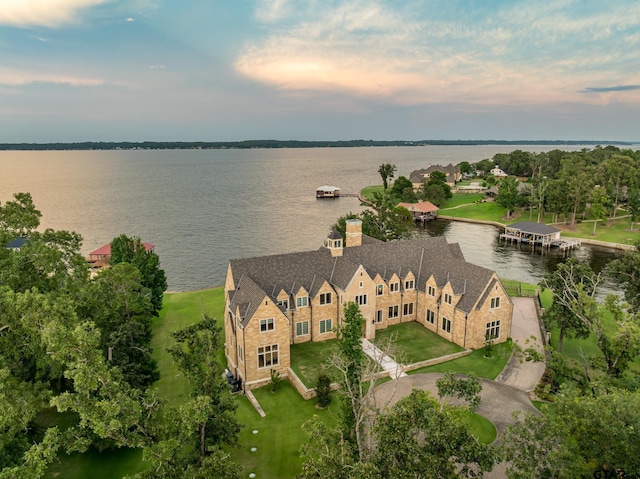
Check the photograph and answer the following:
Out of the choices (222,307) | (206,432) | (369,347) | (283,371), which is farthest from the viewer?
(222,307)

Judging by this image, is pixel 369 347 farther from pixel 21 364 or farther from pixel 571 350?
pixel 21 364

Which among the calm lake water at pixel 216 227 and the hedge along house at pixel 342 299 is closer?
the hedge along house at pixel 342 299

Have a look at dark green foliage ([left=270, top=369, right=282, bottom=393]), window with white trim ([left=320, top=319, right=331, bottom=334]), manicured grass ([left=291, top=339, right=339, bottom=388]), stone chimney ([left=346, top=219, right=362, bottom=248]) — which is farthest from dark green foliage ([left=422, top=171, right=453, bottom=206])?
dark green foliage ([left=270, top=369, right=282, bottom=393])

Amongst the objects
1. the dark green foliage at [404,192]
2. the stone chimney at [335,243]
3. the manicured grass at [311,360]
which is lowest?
the manicured grass at [311,360]

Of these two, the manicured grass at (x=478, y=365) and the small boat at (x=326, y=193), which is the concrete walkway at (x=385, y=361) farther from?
the small boat at (x=326, y=193)

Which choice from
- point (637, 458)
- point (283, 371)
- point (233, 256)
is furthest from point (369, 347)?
point (233, 256)

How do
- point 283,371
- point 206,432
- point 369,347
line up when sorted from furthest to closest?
1. point 369,347
2. point 283,371
3. point 206,432

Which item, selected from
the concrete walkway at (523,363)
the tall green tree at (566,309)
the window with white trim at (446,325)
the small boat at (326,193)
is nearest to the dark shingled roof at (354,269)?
the window with white trim at (446,325)
